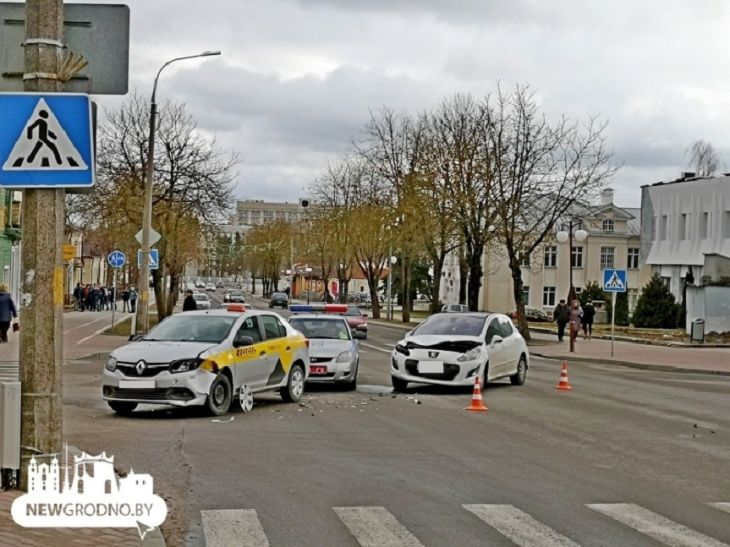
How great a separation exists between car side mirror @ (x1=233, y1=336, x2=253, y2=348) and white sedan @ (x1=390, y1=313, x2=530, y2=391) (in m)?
4.70

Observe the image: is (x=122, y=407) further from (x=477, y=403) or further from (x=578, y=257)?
(x=578, y=257)

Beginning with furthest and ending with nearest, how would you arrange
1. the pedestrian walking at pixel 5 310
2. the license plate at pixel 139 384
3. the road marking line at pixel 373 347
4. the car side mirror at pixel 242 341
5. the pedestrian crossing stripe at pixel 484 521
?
the road marking line at pixel 373 347
the pedestrian walking at pixel 5 310
the car side mirror at pixel 242 341
the license plate at pixel 139 384
the pedestrian crossing stripe at pixel 484 521

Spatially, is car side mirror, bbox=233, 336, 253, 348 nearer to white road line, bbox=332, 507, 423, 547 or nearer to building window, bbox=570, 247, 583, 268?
white road line, bbox=332, 507, 423, 547

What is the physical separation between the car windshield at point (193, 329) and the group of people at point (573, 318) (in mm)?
23739

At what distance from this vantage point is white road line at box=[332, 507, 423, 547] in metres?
8.05

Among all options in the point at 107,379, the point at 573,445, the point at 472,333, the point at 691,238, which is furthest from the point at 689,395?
the point at 691,238

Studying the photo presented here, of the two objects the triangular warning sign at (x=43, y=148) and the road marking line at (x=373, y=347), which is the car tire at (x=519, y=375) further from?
the triangular warning sign at (x=43, y=148)

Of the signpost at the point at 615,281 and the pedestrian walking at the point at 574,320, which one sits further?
the pedestrian walking at the point at 574,320

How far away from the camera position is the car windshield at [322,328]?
22.2 metres

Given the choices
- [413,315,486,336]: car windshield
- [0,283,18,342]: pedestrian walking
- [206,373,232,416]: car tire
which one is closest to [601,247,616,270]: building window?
[0,283,18,342]: pedestrian walking

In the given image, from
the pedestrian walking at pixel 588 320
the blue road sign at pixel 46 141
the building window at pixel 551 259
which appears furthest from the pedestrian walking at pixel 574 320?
the building window at pixel 551 259

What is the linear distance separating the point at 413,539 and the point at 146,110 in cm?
4237

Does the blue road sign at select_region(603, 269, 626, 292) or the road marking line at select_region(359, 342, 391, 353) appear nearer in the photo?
the blue road sign at select_region(603, 269, 626, 292)

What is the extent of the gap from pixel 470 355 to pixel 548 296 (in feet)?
243
